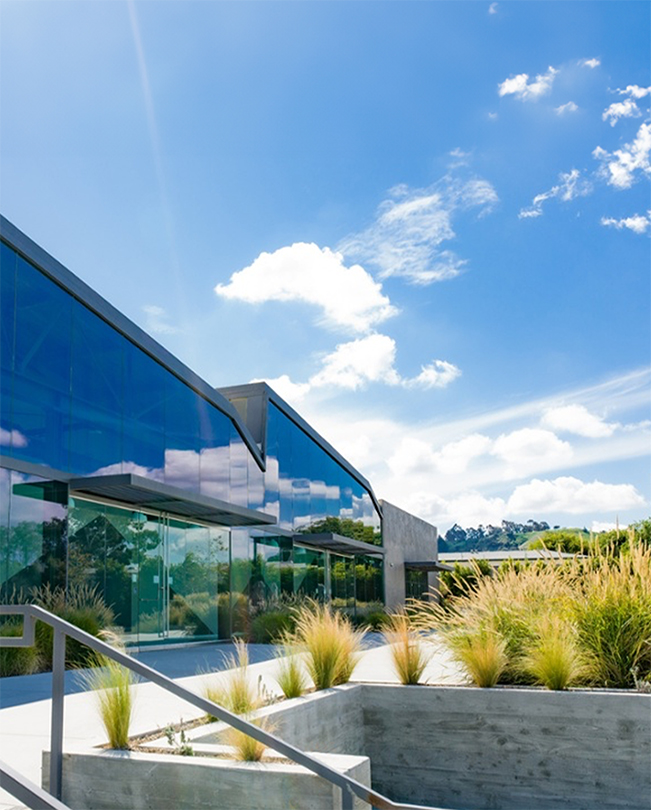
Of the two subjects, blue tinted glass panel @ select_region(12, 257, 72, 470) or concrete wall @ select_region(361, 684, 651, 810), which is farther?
blue tinted glass panel @ select_region(12, 257, 72, 470)

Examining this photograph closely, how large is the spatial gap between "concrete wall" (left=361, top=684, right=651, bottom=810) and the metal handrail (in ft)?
12.4

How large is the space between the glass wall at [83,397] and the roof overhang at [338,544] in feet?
17.1

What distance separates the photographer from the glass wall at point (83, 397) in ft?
36.6

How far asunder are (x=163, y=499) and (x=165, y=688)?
33.9 ft

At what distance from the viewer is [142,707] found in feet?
23.9

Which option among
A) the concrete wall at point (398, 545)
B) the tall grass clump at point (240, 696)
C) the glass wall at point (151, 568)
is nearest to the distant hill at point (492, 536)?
the concrete wall at point (398, 545)

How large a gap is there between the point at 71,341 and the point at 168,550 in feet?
16.6

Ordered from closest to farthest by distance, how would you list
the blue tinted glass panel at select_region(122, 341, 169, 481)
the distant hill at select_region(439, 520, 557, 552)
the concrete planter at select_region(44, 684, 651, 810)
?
the concrete planter at select_region(44, 684, 651, 810)
the blue tinted glass panel at select_region(122, 341, 169, 481)
the distant hill at select_region(439, 520, 557, 552)

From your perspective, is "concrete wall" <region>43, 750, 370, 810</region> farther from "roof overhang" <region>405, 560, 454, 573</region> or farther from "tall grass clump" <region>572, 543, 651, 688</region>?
"roof overhang" <region>405, 560, 454, 573</region>

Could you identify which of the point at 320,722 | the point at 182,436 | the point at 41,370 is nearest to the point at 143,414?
the point at 182,436

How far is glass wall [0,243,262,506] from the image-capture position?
36.6 ft

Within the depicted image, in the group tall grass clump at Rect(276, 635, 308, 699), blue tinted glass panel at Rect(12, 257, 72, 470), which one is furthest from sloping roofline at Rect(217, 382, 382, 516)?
tall grass clump at Rect(276, 635, 308, 699)

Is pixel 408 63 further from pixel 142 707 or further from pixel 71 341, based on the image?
pixel 142 707

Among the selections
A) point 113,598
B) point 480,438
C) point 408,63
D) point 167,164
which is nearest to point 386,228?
point 408,63
